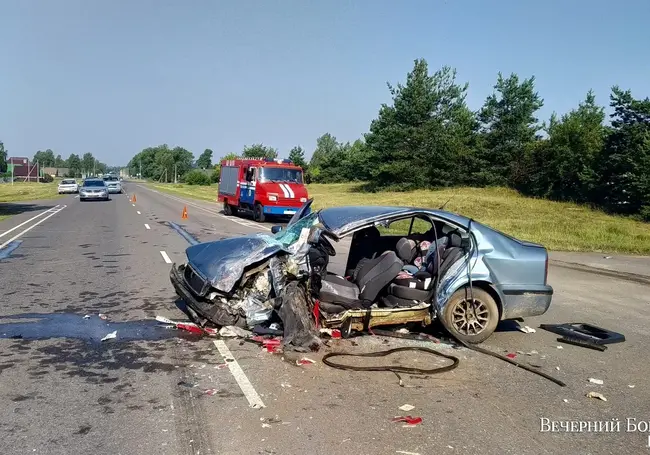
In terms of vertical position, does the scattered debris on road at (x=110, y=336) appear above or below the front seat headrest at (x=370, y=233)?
below

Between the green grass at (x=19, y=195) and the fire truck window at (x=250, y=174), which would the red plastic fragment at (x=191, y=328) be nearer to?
the fire truck window at (x=250, y=174)

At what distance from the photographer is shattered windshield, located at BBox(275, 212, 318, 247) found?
Answer: 7090 mm

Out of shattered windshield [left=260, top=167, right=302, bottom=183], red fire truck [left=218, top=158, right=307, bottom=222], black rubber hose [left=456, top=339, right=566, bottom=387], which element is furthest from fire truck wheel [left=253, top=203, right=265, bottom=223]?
black rubber hose [left=456, top=339, right=566, bottom=387]

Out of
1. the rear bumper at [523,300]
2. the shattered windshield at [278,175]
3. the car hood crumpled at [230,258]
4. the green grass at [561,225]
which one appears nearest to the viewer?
the car hood crumpled at [230,258]

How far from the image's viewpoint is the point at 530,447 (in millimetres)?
4094

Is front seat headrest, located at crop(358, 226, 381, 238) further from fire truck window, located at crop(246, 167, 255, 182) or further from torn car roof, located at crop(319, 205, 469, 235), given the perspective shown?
fire truck window, located at crop(246, 167, 255, 182)

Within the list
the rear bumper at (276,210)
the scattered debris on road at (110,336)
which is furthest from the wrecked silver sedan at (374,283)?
the rear bumper at (276,210)

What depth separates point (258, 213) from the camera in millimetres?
25672

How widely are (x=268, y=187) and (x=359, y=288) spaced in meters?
18.8

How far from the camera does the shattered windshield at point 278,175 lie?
25781 millimetres

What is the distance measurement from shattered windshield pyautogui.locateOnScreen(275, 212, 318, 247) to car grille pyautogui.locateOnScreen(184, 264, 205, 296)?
1.07 m

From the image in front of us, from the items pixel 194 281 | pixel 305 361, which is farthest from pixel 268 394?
pixel 194 281

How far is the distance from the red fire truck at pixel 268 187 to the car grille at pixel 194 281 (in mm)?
17699

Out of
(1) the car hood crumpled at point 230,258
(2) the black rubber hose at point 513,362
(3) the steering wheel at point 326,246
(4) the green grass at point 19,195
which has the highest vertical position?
(3) the steering wheel at point 326,246
